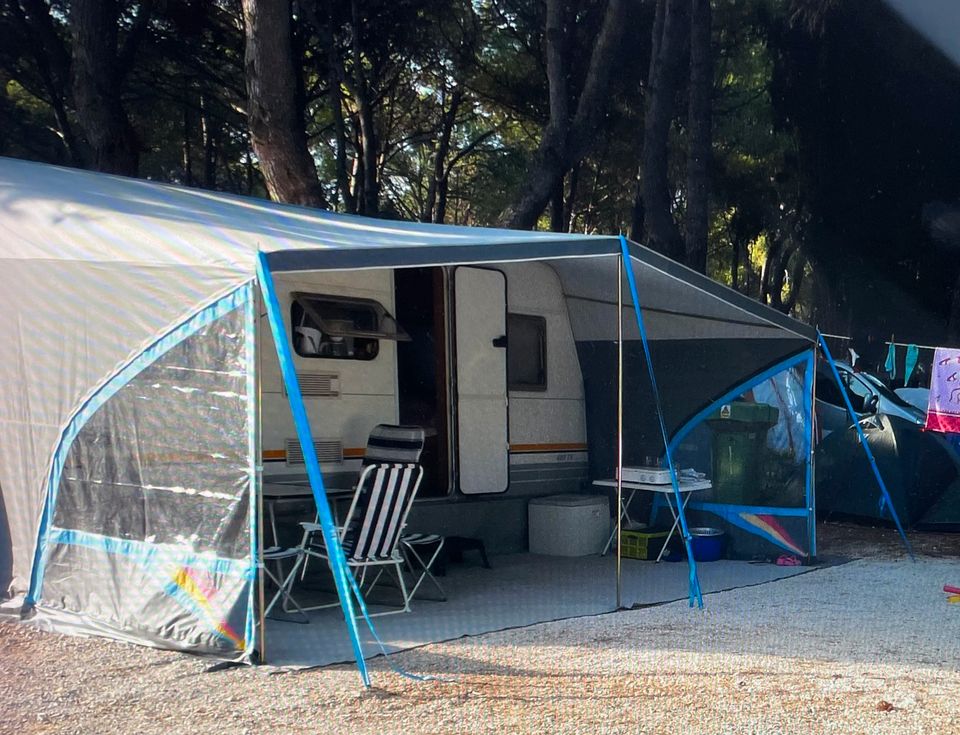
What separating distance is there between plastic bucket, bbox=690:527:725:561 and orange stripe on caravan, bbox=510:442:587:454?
117 centimetres

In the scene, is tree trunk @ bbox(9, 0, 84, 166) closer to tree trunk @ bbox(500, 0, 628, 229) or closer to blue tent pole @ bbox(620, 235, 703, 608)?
tree trunk @ bbox(500, 0, 628, 229)

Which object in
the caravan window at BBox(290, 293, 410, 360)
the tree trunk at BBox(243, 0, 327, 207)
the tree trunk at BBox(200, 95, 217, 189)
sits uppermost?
the tree trunk at BBox(200, 95, 217, 189)

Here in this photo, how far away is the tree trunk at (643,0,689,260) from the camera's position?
11.5m

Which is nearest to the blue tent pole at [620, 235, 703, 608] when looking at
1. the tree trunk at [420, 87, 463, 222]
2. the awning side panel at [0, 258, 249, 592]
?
the awning side panel at [0, 258, 249, 592]

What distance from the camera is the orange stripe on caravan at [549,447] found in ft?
27.7

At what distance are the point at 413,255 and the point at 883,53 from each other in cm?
1110

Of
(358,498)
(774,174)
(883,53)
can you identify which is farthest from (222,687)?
(774,174)

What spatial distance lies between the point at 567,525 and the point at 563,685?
3641mm

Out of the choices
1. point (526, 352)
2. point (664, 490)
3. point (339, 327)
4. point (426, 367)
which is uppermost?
point (339, 327)

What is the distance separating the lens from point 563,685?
474cm

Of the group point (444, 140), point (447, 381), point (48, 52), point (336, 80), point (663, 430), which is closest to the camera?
point (663, 430)

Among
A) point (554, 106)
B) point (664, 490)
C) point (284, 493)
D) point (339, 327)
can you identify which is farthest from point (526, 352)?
point (554, 106)

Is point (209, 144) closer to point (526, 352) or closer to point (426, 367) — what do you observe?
point (526, 352)

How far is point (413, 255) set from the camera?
524cm
